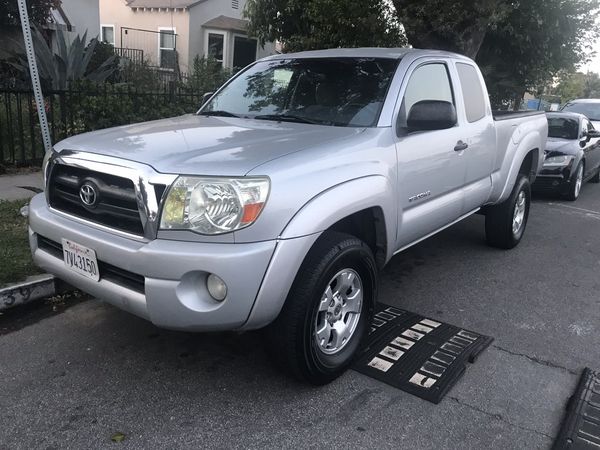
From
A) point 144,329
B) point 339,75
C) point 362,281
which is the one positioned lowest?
point 144,329

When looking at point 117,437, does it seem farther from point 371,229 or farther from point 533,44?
point 533,44

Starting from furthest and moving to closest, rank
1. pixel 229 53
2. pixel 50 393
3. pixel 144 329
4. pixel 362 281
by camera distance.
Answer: pixel 229 53 < pixel 144 329 < pixel 362 281 < pixel 50 393

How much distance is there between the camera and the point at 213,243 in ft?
8.82

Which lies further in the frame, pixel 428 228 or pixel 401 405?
pixel 428 228

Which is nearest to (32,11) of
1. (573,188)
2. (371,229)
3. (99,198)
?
(573,188)

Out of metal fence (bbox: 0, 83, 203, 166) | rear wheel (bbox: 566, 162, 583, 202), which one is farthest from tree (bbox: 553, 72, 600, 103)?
metal fence (bbox: 0, 83, 203, 166)

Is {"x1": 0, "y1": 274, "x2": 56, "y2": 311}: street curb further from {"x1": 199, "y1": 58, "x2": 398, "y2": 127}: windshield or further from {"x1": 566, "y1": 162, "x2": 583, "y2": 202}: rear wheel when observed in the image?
{"x1": 566, "y1": 162, "x2": 583, "y2": 202}: rear wheel

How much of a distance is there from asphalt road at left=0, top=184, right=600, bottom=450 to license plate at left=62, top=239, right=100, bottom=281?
660 millimetres

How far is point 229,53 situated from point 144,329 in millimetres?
22013

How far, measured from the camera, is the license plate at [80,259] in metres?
2.95

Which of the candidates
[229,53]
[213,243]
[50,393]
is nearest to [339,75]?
[213,243]

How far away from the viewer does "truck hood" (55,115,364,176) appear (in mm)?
2803

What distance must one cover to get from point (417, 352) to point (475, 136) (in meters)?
2.04

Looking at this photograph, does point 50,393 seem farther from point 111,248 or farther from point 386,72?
point 386,72
